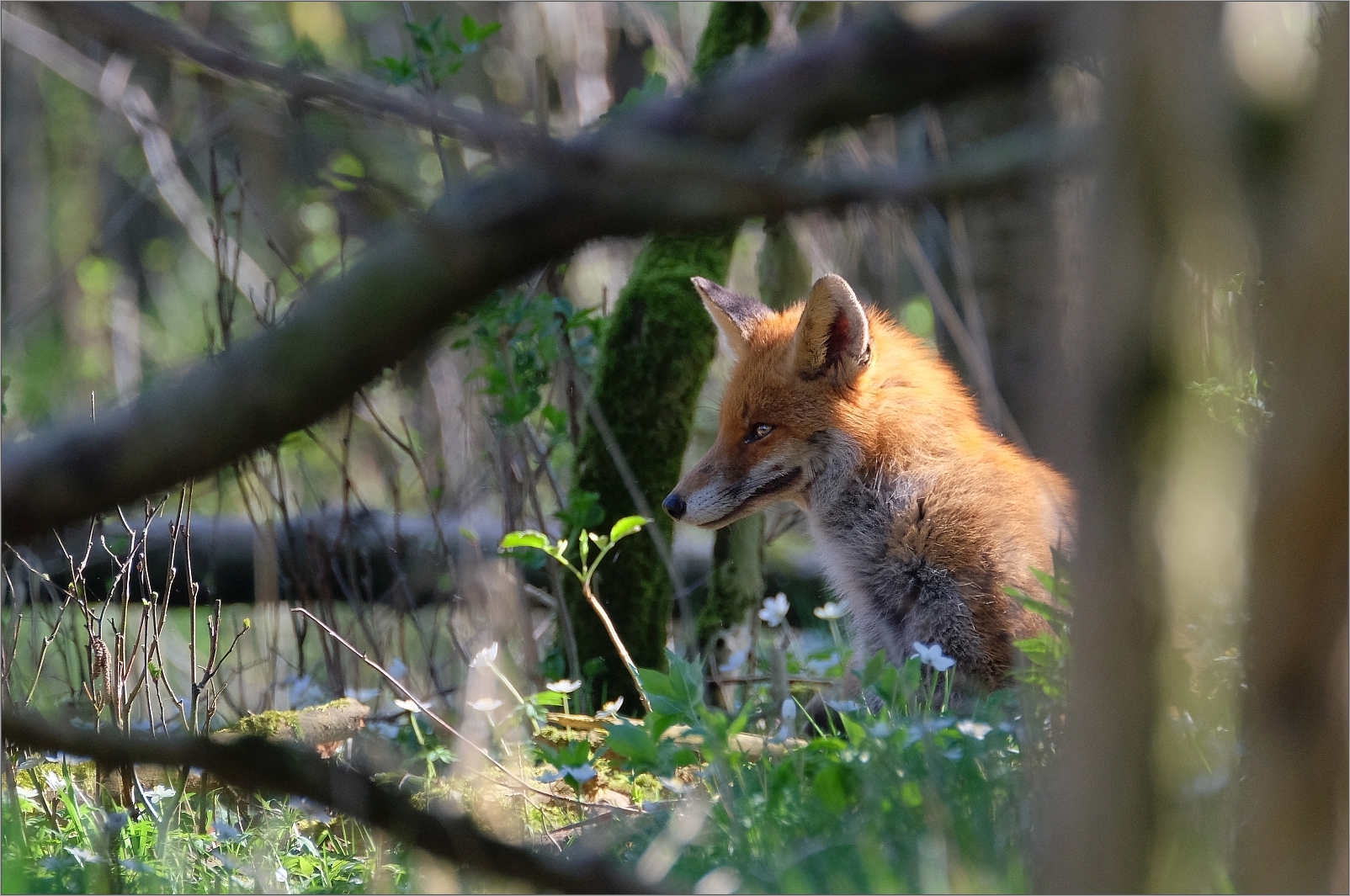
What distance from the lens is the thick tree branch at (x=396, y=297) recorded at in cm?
131

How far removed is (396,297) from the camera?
4.40ft

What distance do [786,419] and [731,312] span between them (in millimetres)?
578

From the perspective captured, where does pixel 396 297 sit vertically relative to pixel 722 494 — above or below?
below

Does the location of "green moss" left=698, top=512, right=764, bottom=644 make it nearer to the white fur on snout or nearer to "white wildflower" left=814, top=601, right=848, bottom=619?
the white fur on snout

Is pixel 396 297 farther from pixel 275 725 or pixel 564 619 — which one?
pixel 564 619

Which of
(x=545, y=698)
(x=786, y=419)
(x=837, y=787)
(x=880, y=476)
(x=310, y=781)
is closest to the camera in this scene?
(x=310, y=781)

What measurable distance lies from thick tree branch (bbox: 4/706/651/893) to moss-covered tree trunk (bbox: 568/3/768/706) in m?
3.91

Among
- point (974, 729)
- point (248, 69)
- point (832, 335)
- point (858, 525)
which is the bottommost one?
point (974, 729)

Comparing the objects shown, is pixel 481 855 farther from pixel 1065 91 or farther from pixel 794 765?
pixel 1065 91

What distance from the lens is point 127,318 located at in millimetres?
12320

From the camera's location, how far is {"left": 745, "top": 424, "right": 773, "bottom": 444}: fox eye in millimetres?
4977

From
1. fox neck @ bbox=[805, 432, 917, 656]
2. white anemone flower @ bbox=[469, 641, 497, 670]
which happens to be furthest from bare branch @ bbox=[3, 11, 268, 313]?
white anemone flower @ bbox=[469, 641, 497, 670]

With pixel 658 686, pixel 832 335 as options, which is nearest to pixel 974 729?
pixel 658 686

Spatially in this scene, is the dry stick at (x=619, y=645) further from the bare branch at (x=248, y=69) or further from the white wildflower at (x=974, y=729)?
the bare branch at (x=248, y=69)
